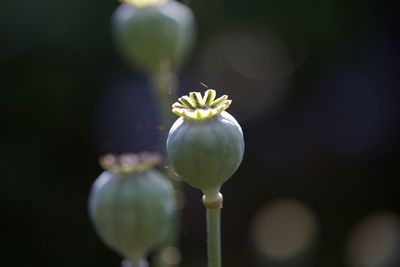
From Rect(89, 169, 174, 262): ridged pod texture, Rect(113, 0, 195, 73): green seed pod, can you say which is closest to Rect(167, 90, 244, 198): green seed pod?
Rect(89, 169, 174, 262): ridged pod texture

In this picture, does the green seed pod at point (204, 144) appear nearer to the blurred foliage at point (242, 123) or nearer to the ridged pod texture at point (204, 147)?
the ridged pod texture at point (204, 147)

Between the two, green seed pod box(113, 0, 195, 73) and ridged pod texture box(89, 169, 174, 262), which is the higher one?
green seed pod box(113, 0, 195, 73)

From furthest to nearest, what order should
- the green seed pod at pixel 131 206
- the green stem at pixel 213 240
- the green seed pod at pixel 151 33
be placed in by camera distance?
the green seed pod at pixel 151 33 → the green seed pod at pixel 131 206 → the green stem at pixel 213 240

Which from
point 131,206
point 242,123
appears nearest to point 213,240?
point 131,206

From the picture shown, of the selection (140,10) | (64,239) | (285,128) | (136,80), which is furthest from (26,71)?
(140,10)

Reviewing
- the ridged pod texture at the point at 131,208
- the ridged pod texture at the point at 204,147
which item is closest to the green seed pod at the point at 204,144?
the ridged pod texture at the point at 204,147

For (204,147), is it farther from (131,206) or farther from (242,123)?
(242,123)

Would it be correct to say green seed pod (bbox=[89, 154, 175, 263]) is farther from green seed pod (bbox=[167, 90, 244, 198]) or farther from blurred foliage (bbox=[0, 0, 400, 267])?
blurred foliage (bbox=[0, 0, 400, 267])
